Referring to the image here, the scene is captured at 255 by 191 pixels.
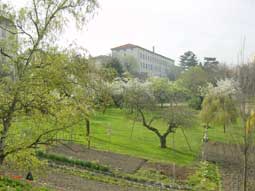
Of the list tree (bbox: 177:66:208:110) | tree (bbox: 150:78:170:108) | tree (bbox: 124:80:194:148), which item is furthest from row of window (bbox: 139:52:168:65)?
tree (bbox: 124:80:194:148)

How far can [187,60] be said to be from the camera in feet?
398

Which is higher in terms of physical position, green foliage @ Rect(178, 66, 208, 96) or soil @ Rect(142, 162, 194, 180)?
green foliage @ Rect(178, 66, 208, 96)

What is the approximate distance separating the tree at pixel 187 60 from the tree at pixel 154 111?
276 ft

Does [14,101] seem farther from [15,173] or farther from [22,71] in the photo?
[15,173]

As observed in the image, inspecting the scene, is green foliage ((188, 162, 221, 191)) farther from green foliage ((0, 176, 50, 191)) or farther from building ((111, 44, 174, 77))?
building ((111, 44, 174, 77))

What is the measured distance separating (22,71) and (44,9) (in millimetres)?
1575

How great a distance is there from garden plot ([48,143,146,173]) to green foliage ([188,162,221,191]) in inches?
134

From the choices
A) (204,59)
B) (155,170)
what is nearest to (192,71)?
(204,59)

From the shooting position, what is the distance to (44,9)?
8.40 m

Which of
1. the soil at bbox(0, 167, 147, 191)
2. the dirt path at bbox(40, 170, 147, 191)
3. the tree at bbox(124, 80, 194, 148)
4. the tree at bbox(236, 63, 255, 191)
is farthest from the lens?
the tree at bbox(124, 80, 194, 148)

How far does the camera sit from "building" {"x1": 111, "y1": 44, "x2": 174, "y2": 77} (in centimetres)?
12081

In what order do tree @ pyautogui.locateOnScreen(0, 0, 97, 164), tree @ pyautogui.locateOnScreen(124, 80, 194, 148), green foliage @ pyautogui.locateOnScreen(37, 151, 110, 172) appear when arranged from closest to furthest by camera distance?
1. tree @ pyautogui.locateOnScreen(0, 0, 97, 164)
2. green foliage @ pyautogui.locateOnScreen(37, 151, 110, 172)
3. tree @ pyautogui.locateOnScreen(124, 80, 194, 148)

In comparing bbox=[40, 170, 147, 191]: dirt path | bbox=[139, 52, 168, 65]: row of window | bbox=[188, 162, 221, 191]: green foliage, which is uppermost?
bbox=[139, 52, 168, 65]: row of window

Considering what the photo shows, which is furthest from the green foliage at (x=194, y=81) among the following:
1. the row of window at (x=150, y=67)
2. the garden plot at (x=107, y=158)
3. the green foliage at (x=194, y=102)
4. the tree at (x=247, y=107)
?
the row of window at (x=150, y=67)
